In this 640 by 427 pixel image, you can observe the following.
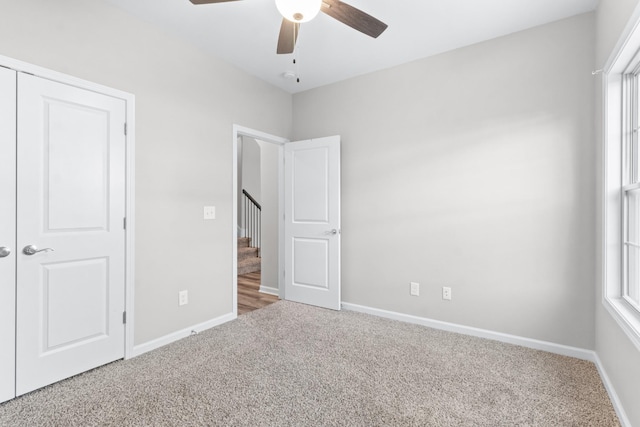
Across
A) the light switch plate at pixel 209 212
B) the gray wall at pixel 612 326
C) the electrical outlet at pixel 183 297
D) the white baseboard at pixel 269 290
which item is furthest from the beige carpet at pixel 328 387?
the white baseboard at pixel 269 290

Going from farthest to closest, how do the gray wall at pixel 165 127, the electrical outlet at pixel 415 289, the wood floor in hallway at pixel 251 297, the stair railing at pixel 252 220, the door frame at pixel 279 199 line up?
the stair railing at pixel 252 220
the wood floor in hallway at pixel 251 297
the door frame at pixel 279 199
the electrical outlet at pixel 415 289
the gray wall at pixel 165 127

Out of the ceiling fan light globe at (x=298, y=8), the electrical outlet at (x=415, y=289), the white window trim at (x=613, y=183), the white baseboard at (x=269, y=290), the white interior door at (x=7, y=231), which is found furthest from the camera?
the white baseboard at (x=269, y=290)

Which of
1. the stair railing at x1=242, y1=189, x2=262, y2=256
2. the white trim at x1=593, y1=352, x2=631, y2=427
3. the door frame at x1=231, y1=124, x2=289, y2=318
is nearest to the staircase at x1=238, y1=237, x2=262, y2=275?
the stair railing at x1=242, y1=189, x2=262, y2=256

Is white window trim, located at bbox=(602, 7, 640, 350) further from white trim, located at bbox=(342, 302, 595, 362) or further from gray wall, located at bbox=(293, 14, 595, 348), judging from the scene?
Answer: white trim, located at bbox=(342, 302, 595, 362)

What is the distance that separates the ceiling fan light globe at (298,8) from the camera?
160 centimetres

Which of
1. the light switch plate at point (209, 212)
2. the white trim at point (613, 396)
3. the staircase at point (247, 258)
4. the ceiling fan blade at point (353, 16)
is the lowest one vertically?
the white trim at point (613, 396)

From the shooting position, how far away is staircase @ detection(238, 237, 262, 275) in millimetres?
5664

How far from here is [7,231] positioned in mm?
1912

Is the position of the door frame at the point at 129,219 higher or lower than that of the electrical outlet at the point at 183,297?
higher

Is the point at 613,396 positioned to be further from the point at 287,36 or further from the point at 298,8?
the point at 287,36

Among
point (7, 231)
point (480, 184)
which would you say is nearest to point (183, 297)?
point (7, 231)

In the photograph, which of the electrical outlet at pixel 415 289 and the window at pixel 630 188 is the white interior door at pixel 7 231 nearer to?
the electrical outlet at pixel 415 289

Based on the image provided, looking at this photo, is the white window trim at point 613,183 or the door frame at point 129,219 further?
the door frame at point 129,219

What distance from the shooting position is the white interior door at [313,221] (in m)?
3.67
